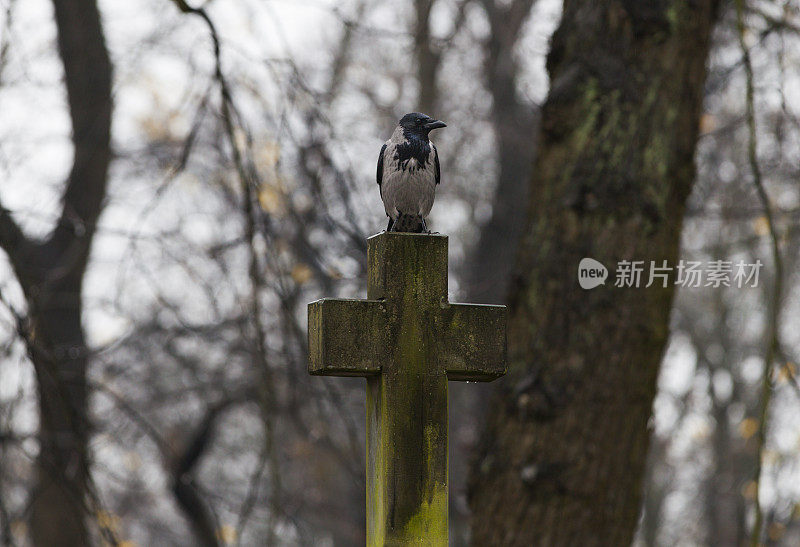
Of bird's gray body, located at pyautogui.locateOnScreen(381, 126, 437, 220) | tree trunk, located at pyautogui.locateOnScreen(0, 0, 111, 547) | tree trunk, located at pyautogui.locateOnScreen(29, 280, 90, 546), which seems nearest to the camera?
bird's gray body, located at pyautogui.locateOnScreen(381, 126, 437, 220)

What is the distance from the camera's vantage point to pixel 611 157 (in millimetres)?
4609

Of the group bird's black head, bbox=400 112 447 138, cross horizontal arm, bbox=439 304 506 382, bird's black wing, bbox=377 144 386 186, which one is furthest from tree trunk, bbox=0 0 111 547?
cross horizontal arm, bbox=439 304 506 382

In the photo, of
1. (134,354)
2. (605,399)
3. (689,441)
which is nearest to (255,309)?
(605,399)

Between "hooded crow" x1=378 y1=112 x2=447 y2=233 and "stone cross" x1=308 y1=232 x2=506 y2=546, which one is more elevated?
"hooded crow" x1=378 y1=112 x2=447 y2=233

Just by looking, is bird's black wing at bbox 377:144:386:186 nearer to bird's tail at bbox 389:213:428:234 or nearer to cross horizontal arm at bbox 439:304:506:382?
bird's tail at bbox 389:213:428:234

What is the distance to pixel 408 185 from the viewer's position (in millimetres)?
2854

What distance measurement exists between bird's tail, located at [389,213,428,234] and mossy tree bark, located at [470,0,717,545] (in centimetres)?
177

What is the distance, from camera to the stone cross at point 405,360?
9.04 feet

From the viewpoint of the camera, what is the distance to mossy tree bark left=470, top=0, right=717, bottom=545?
4477mm

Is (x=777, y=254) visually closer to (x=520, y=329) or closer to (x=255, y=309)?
(x=520, y=329)

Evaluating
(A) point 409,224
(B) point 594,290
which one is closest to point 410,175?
(A) point 409,224

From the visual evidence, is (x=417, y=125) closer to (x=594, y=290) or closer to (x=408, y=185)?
(x=408, y=185)

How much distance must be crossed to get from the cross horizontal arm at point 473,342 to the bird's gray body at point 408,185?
0.97 ft

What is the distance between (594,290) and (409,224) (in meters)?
1.83
